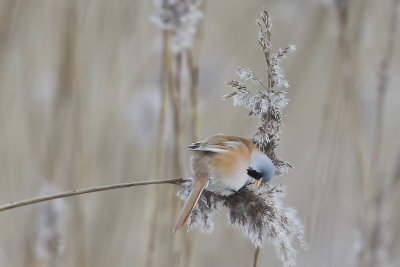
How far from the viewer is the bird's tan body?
3.71 ft

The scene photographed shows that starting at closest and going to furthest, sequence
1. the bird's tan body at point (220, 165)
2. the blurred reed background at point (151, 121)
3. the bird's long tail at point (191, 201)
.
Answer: the bird's long tail at point (191, 201), the bird's tan body at point (220, 165), the blurred reed background at point (151, 121)

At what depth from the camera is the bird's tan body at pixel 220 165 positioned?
44.5 inches

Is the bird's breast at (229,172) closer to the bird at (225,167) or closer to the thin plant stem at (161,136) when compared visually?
the bird at (225,167)

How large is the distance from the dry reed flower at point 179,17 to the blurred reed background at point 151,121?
0.04 m

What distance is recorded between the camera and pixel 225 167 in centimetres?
119

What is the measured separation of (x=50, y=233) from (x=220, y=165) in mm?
713

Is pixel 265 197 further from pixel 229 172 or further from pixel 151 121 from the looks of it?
pixel 151 121

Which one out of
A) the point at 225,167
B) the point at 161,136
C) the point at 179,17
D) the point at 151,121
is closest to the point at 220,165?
the point at 225,167

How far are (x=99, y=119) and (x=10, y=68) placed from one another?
0.45 m

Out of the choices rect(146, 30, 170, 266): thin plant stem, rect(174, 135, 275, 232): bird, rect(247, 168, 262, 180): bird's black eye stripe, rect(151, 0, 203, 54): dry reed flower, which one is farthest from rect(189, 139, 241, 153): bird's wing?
rect(151, 0, 203, 54): dry reed flower

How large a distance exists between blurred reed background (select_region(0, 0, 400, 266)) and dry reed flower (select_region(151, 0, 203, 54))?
0.13ft

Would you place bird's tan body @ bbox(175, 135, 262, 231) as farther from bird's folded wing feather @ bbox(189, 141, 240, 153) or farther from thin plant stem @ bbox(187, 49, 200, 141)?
thin plant stem @ bbox(187, 49, 200, 141)

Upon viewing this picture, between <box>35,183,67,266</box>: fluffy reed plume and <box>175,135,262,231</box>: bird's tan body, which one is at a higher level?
<box>175,135,262,231</box>: bird's tan body


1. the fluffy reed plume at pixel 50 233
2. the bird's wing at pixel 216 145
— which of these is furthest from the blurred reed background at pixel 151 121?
the bird's wing at pixel 216 145
